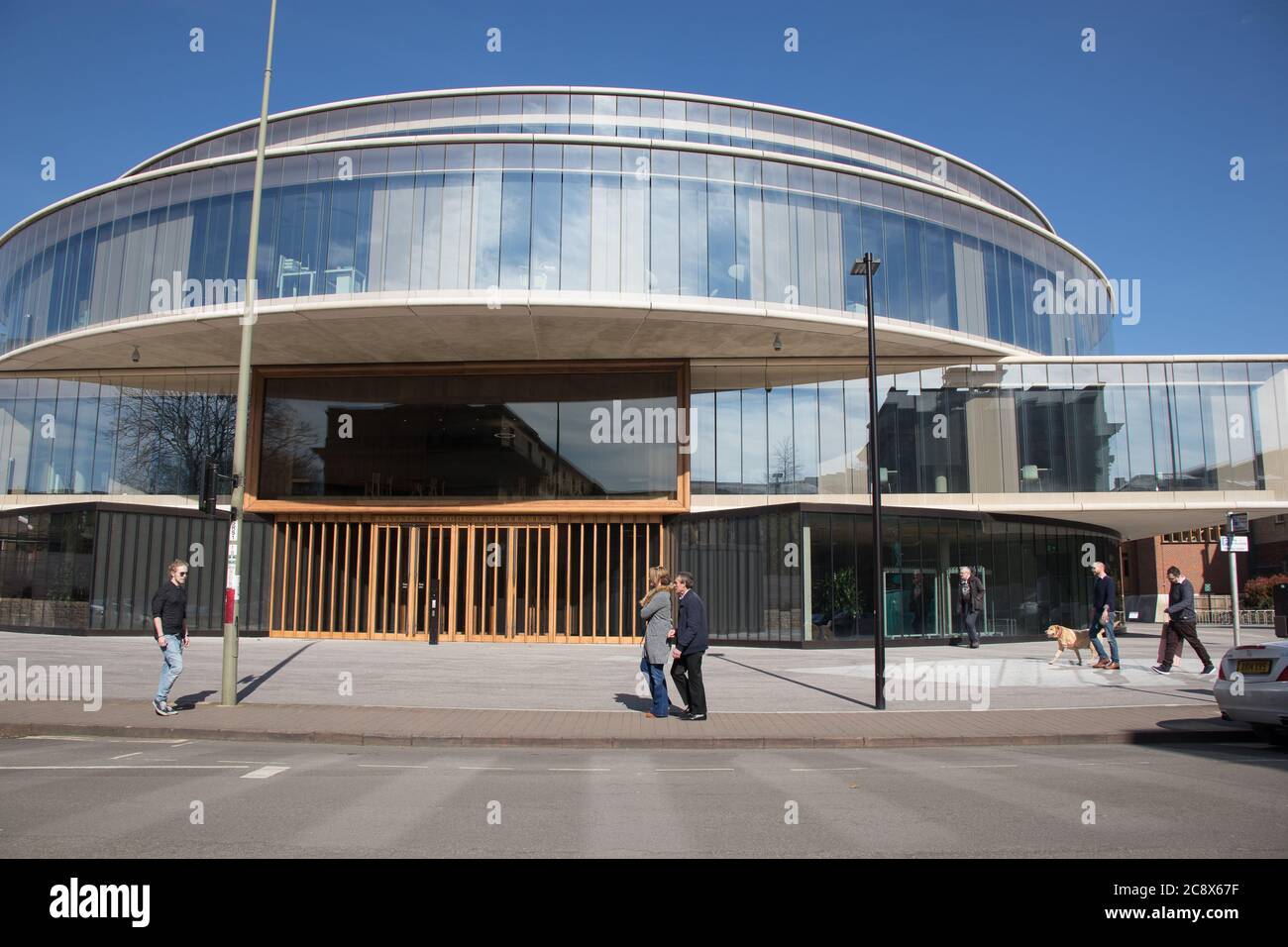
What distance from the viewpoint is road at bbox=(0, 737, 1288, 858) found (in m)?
5.91

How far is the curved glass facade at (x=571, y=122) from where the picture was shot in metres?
32.5

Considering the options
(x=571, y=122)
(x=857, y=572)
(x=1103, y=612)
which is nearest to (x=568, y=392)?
(x=571, y=122)

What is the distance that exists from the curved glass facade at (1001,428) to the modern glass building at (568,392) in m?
0.11

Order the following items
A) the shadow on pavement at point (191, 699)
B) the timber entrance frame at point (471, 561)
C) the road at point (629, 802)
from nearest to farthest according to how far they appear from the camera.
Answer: the road at point (629, 802)
the shadow on pavement at point (191, 699)
the timber entrance frame at point (471, 561)

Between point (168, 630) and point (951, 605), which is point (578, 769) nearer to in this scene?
point (168, 630)

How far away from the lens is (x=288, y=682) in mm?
16141

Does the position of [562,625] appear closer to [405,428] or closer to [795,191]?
[405,428]

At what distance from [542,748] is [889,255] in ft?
A: 73.0

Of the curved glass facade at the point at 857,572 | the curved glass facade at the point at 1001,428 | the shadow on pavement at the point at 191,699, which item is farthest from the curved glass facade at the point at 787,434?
the shadow on pavement at the point at 191,699

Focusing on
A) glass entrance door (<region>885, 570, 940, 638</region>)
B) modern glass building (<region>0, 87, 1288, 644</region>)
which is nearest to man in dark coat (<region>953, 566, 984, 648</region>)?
glass entrance door (<region>885, 570, 940, 638</region>)

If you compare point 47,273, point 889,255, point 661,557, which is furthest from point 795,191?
point 47,273

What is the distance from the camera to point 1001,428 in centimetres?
3030

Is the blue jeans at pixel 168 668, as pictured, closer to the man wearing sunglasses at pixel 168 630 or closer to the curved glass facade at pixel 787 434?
the man wearing sunglasses at pixel 168 630
